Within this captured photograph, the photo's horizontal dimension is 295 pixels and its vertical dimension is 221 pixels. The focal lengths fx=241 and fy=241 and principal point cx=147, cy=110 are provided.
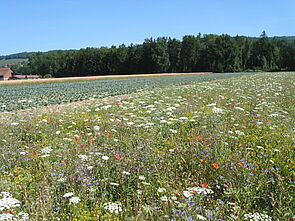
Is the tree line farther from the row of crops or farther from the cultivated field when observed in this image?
the cultivated field

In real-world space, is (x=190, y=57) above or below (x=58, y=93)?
above

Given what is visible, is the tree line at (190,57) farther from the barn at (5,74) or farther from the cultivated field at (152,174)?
the cultivated field at (152,174)

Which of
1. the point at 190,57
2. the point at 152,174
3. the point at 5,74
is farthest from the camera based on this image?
the point at 5,74

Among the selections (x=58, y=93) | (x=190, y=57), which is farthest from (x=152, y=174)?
(x=190, y=57)

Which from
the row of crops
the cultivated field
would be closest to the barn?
the row of crops

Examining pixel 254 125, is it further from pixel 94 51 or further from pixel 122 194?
pixel 94 51

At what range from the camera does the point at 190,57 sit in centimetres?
9956

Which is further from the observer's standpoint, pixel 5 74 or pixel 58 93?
pixel 5 74

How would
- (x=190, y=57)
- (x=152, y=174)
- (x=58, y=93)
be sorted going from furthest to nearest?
(x=190, y=57), (x=58, y=93), (x=152, y=174)

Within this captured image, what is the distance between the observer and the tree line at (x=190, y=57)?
3718 inches

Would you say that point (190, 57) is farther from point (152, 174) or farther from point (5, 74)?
point (152, 174)

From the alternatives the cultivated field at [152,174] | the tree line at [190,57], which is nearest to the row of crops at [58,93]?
the cultivated field at [152,174]

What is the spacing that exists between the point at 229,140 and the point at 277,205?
2.21 m

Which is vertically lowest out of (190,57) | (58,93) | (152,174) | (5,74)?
(152,174)
